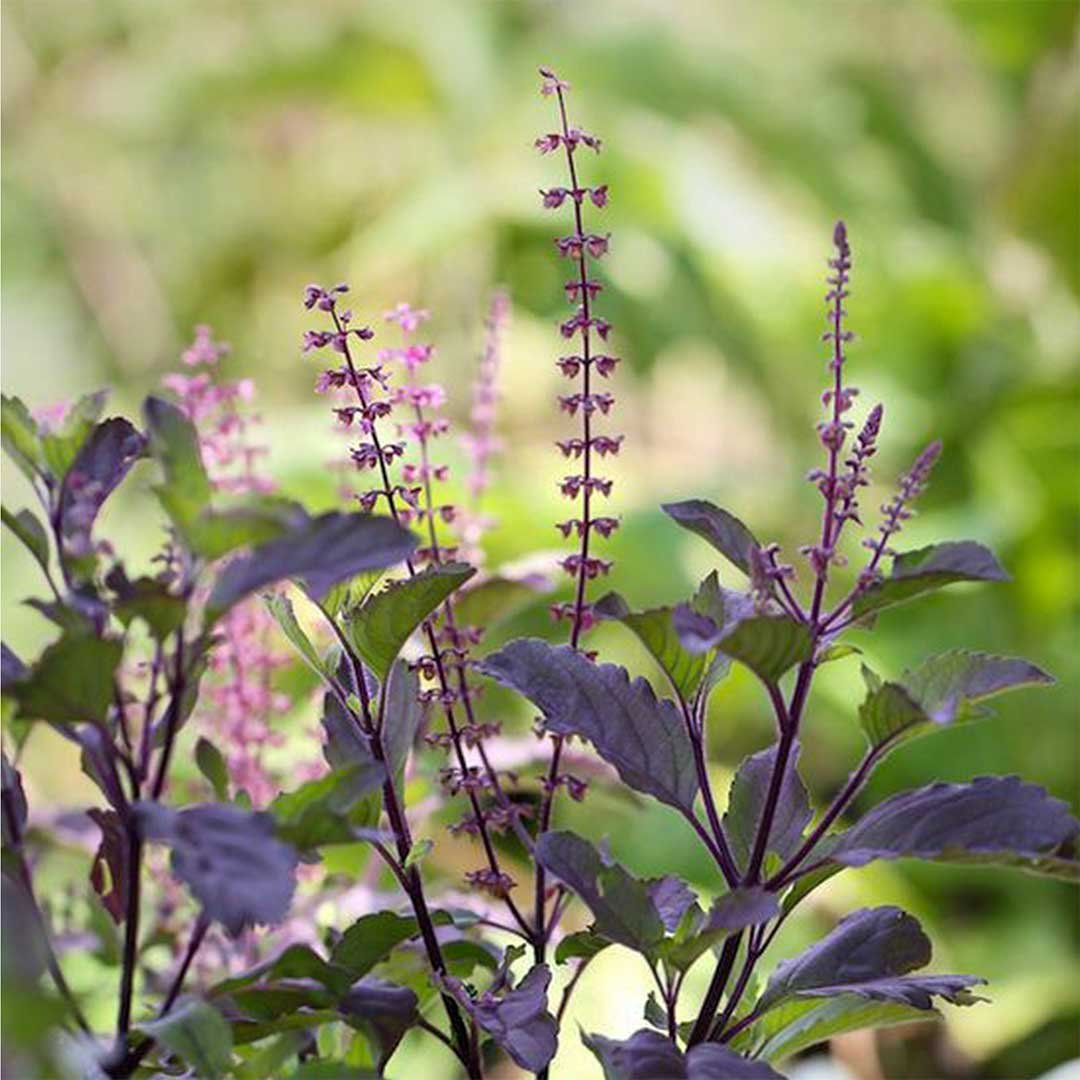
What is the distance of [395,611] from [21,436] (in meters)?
0.08

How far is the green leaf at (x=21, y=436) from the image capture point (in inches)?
14.5

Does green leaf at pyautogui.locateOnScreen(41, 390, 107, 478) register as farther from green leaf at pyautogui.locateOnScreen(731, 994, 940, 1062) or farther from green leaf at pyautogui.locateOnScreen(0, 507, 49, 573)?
green leaf at pyautogui.locateOnScreen(731, 994, 940, 1062)

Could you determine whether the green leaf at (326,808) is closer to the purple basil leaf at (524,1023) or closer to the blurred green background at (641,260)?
the purple basil leaf at (524,1023)

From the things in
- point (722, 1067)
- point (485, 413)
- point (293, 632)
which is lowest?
point (722, 1067)

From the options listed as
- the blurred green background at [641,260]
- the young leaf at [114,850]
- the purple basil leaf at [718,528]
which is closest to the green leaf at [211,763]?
the young leaf at [114,850]

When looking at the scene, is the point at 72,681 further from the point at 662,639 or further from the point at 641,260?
the point at 641,260

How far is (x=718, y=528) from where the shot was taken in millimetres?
382

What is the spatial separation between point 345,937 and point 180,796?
1.01 ft

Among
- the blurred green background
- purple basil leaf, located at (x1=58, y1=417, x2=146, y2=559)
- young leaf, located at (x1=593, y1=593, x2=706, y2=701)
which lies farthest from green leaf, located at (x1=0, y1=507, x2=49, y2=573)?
the blurred green background

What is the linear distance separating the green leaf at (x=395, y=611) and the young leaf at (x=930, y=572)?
81 millimetres

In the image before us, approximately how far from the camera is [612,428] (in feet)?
7.45

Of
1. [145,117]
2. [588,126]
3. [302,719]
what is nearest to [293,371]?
[145,117]

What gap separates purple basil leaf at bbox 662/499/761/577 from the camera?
0.38 m

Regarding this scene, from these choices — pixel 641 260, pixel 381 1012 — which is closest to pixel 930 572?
pixel 381 1012
